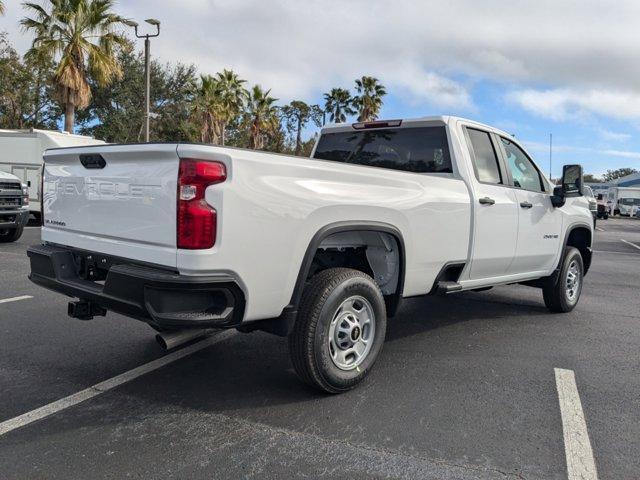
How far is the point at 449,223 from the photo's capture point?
14.5 feet

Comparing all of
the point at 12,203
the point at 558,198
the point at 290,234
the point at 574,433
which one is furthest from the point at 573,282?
the point at 12,203

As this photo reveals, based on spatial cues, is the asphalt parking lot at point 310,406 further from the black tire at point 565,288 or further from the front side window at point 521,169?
the front side window at point 521,169

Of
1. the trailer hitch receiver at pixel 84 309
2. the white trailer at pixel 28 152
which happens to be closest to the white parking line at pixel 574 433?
the trailer hitch receiver at pixel 84 309

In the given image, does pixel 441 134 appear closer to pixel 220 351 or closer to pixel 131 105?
pixel 220 351

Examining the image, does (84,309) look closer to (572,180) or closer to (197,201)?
(197,201)

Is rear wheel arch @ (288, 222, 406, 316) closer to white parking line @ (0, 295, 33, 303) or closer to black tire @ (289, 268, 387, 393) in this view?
black tire @ (289, 268, 387, 393)

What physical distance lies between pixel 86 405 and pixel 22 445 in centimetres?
56

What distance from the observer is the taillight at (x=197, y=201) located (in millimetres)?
2896

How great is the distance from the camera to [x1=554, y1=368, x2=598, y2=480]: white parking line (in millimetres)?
2877

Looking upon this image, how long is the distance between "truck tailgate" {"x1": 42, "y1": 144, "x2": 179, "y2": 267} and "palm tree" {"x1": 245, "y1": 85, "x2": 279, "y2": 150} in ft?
103

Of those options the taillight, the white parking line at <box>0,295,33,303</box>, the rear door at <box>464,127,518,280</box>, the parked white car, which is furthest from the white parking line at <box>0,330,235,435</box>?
the parked white car

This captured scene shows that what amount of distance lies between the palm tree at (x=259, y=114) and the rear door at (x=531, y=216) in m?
30.0

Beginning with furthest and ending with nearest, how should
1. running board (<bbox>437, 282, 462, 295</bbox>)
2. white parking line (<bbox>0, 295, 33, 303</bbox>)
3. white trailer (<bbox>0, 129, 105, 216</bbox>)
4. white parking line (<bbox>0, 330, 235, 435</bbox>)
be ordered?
white trailer (<bbox>0, 129, 105, 216</bbox>) → white parking line (<bbox>0, 295, 33, 303</bbox>) → running board (<bbox>437, 282, 462, 295</bbox>) → white parking line (<bbox>0, 330, 235, 435</bbox>)

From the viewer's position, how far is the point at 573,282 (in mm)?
6594
